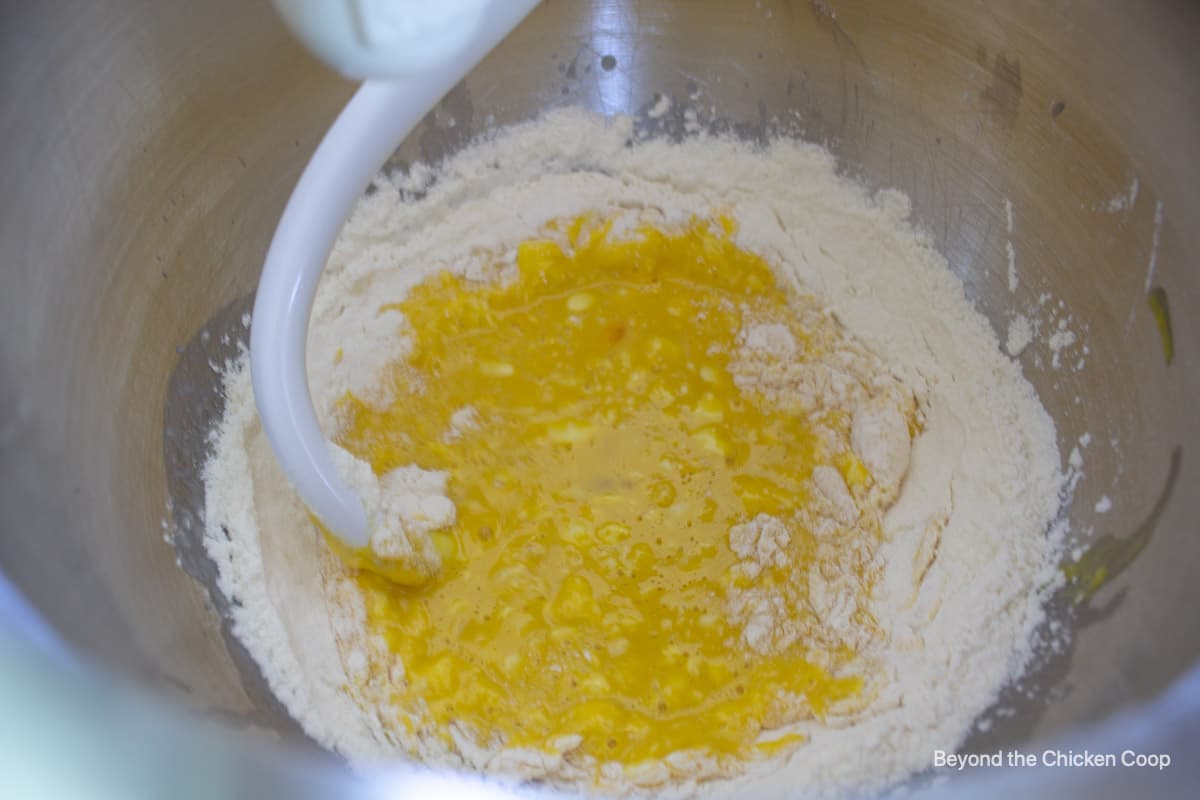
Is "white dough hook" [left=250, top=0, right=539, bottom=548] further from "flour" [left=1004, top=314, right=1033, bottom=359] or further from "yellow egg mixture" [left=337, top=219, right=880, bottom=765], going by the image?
"flour" [left=1004, top=314, right=1033, bottom=359]

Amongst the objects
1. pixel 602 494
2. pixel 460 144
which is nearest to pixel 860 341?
pixel 602 494

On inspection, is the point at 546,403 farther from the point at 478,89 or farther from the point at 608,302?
the point at 478,89

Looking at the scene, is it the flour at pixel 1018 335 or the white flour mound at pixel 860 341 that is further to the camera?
the flour at pixel 1018 335

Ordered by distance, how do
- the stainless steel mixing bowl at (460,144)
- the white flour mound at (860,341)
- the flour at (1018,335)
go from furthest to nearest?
1. the flour at (1018,335)
2. the white flour mound at (860,341)
3. the stainless steel mixing bowl at (460,144)

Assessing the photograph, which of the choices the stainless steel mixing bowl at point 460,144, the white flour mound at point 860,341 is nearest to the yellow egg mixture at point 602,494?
the white flour mound at point 860,341

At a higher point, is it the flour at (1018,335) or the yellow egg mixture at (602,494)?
the flour at (1018,335)

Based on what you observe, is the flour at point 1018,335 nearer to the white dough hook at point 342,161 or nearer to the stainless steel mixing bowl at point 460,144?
the stainless steel mixing bowl at point 460,144

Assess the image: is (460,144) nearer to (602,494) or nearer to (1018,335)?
(602,494)
